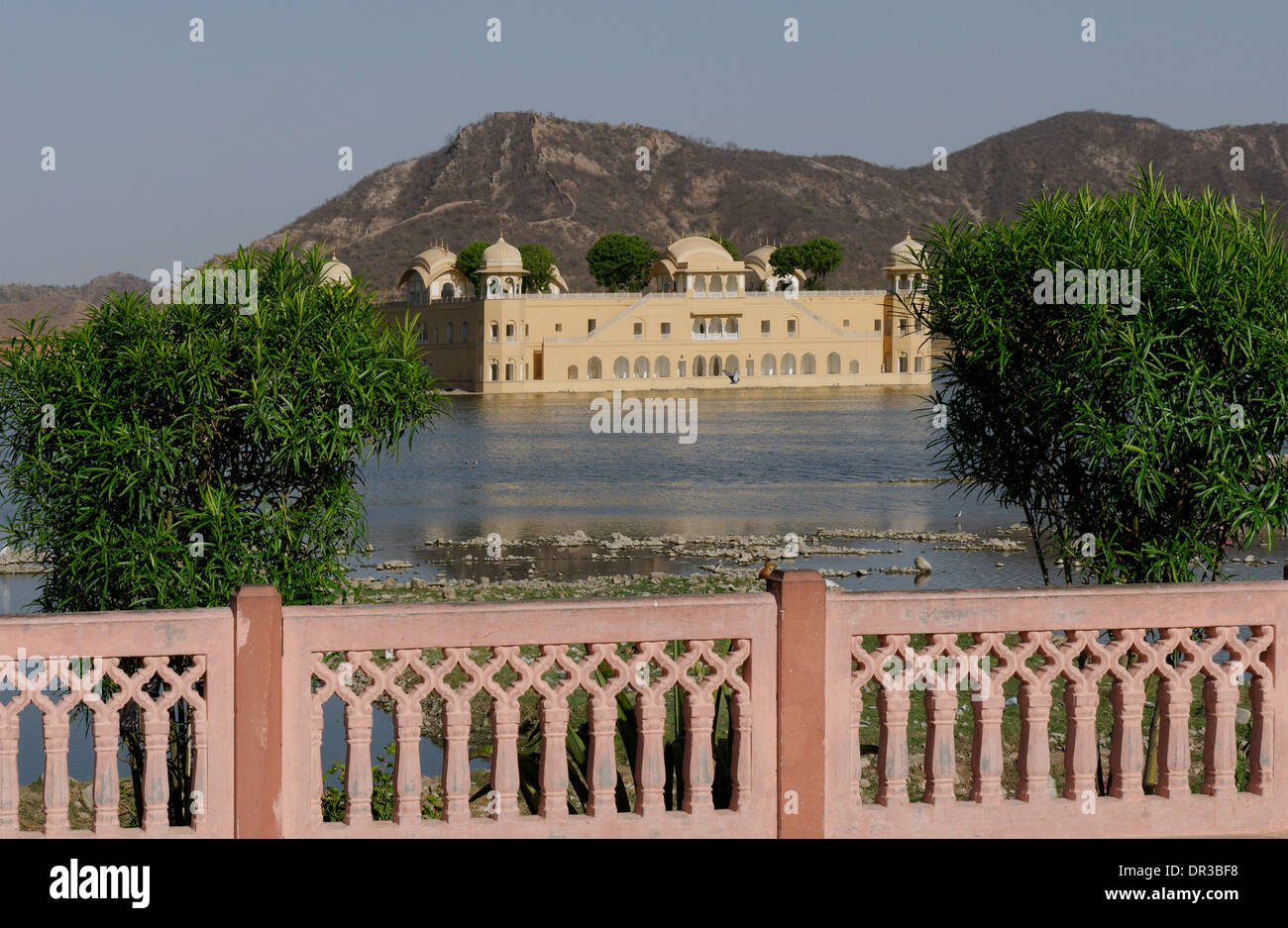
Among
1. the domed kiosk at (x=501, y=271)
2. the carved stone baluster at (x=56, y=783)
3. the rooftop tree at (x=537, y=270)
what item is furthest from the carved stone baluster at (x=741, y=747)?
the rooftop tree at (x=537, y=270)

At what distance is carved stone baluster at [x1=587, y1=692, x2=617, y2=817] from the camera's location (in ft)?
13.5

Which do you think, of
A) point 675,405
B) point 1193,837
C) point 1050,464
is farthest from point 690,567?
point 675,405

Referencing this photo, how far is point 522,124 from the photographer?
144250 millimetres

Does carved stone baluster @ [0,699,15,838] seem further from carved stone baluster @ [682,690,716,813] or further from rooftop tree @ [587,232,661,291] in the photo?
rooftop tree @ [587,232,661,291]

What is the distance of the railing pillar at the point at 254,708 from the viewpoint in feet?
13.2

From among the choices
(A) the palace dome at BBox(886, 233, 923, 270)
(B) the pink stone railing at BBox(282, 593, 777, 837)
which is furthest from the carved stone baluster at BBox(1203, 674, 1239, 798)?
(A) the palace dome at BBox(886, 233, 923, 270)

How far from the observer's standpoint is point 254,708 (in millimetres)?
4023

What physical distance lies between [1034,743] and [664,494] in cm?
2569

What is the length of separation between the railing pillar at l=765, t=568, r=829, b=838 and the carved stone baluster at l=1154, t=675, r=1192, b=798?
1036 mm

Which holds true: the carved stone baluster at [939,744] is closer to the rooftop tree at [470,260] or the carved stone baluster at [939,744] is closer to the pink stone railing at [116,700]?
the pink stone railing at [116,700]

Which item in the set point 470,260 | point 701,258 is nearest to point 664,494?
point 701,258

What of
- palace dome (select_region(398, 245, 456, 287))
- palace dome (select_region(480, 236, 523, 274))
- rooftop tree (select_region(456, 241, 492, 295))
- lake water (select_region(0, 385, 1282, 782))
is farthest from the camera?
rooftop tree (select_region(456, 241, 492, 295))

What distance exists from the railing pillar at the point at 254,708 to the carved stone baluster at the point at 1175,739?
102 inches

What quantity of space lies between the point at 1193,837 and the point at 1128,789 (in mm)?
259
